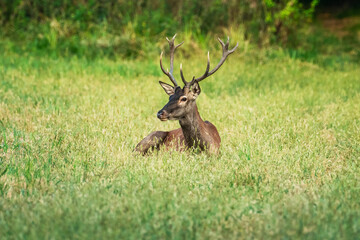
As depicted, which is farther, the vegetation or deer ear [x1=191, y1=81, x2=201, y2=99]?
deer ear [x1=191, y1=81, x2=201, y2=99]

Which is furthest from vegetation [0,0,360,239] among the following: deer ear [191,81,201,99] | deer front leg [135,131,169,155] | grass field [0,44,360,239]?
deer ear [191,81,201,99]

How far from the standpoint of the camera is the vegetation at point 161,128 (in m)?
4.13

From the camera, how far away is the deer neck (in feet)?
20.3

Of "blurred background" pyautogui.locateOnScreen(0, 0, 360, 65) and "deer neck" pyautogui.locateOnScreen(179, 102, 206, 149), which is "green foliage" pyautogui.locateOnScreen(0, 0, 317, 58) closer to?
"blurred background" pyautogui.locateOnScreen(0, 0, 360, 65)

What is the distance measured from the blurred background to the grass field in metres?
3.25

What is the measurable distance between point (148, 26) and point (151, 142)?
350 inches

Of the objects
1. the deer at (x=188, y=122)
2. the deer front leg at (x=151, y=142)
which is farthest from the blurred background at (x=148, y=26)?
the deer at (x=188, y=122)

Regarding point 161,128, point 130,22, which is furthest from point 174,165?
point 130,22

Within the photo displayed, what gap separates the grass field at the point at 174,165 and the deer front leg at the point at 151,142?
231 millimetres

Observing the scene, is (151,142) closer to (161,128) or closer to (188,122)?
(188,122)

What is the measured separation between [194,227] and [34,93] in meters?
6.41

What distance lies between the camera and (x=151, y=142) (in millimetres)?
6641

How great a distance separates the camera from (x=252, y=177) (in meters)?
5.31

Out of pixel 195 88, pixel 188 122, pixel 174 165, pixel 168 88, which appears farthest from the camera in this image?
pixel 168 88
